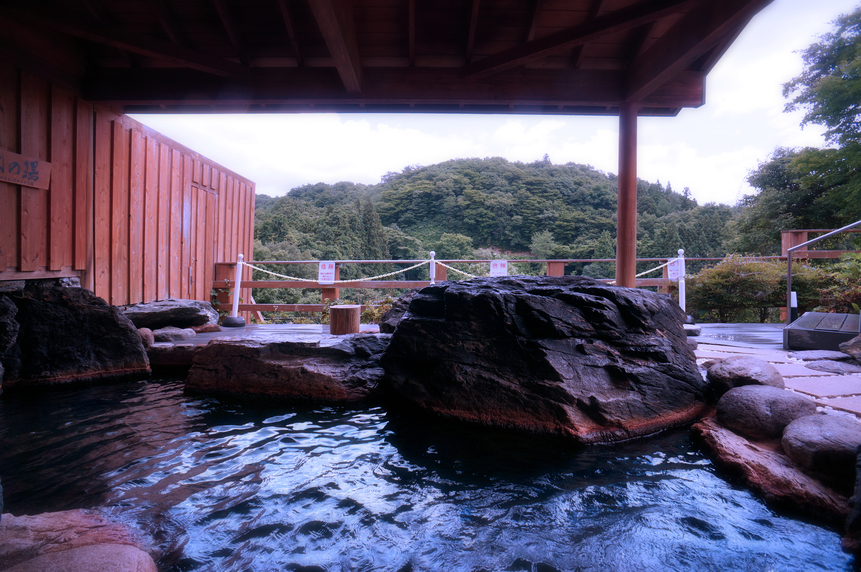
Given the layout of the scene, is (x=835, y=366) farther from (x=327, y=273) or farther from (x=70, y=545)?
(x=327, y=273)

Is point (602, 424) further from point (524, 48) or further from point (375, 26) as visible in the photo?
point (375, 26)

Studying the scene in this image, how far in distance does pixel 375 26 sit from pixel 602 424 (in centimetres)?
417

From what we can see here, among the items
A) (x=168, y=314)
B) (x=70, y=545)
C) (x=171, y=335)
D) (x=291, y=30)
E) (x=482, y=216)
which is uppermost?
(x=482, y=216)

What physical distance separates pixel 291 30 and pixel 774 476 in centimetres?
498

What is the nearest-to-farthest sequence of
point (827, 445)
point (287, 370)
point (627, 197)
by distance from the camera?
point (827, 445) → point (287, 370) → point (627, 197)

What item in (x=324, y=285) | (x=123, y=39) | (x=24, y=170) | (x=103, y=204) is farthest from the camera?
(x=324, y=285)

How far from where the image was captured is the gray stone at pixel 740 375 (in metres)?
2.95

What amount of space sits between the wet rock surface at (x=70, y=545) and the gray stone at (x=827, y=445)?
3019 mm

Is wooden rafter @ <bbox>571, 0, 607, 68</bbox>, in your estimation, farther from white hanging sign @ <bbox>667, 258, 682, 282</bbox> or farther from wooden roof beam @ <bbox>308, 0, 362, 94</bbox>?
white hanging sign @ <bbox>667, 258, 682, 282</bbox>

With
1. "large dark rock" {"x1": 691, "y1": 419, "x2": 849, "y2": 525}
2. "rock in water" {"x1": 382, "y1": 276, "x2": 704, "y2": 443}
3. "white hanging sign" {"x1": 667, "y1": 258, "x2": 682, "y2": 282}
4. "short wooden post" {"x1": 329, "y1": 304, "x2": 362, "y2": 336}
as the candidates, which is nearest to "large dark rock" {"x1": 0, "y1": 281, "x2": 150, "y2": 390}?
"short wooden post" {"x1": 329, "y1": 304, "x2": 362, "y2": 336}

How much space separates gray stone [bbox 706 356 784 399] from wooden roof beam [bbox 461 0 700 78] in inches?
111

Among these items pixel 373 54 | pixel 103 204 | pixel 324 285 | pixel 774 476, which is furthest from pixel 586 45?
pixel 103 204

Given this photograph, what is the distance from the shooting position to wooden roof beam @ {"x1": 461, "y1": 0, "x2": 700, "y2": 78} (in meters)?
3.38

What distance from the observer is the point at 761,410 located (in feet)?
8.39
